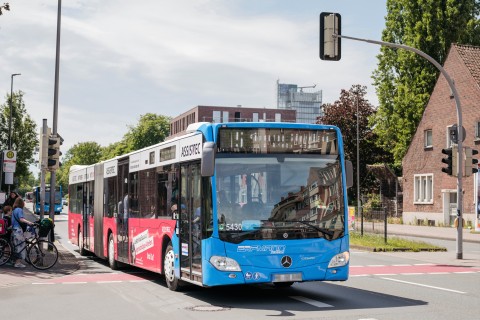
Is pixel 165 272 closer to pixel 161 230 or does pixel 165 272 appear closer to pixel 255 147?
pixel 161 230

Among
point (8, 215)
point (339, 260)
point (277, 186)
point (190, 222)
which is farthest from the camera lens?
point (8, 215)

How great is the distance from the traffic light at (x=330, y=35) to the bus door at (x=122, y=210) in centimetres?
554

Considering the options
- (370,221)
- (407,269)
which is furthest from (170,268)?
(370,221)

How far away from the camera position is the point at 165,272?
13812 millimetres

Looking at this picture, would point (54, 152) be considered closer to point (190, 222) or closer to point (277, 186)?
point (190, 222)

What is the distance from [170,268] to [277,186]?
9.91 ft

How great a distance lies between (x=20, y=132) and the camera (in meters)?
55.2

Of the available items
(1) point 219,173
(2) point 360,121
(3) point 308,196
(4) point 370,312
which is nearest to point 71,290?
(1) point 219,173

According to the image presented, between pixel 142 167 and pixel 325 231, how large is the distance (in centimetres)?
539

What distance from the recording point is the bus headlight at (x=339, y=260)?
38.9ft

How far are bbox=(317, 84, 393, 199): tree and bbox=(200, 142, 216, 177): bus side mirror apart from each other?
57.0 meters

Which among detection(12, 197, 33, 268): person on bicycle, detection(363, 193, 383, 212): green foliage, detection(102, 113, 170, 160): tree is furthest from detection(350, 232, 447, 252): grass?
detection(102, 113, 170, 160): tree

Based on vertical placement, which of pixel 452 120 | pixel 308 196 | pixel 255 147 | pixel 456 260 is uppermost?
pixel 452 120

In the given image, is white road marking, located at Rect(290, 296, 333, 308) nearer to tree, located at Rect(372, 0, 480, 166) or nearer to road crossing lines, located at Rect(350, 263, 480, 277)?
road crossing lines, located at Rect(350, 263, 480, 277)
